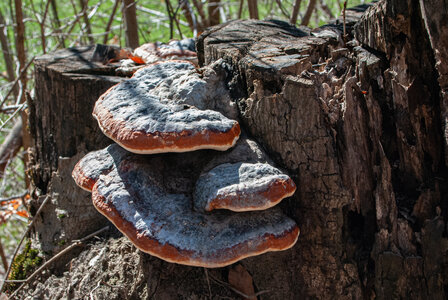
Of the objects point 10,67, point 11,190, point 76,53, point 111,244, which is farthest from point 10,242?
point 111,244

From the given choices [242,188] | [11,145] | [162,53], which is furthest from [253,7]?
[242,188]

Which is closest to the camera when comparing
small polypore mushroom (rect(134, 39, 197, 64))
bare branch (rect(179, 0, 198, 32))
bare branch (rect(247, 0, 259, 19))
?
small polypore mushroom (rect(134, 39, 197, 64))

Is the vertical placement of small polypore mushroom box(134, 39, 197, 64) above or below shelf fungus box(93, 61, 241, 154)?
above

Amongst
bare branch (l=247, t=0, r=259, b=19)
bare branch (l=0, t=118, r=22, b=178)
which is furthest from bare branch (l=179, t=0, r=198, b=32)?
bare branch (l=0, t=118, r=22, b=178)

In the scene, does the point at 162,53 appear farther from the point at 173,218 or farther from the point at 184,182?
the point at 173,218

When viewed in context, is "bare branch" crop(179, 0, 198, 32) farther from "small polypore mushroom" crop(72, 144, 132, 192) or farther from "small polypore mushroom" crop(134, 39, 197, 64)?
"small polypore mushroom" crop(72, 144, 132, 192)

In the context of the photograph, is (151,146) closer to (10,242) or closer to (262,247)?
(262,247)
